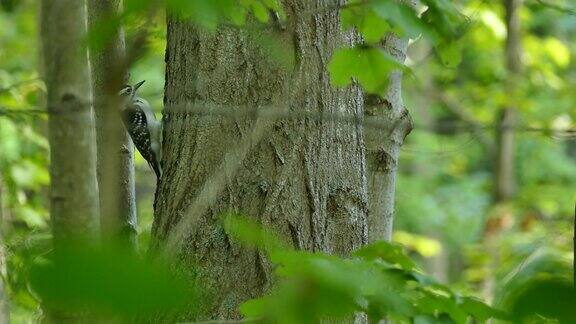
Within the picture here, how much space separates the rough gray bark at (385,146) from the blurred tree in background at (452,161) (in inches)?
4.7

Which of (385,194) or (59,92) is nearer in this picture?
(59,92)

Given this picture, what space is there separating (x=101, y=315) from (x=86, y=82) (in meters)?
0.41

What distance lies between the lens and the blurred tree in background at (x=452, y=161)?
3.74ft

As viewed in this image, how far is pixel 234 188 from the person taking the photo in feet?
8.00

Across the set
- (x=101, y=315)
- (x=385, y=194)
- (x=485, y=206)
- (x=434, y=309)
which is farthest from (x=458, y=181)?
(x=101, y=315)

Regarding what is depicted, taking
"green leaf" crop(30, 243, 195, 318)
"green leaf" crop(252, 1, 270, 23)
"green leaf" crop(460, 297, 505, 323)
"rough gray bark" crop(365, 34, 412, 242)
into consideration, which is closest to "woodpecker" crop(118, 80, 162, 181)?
"rough gray bark" crop(365, 34, 412, 242)

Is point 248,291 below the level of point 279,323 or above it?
below

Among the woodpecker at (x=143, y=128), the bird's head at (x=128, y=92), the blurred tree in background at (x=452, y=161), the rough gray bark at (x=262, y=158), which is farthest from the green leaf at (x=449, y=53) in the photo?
the woodpecker at (x=143, y=128)

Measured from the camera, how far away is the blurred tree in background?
1.14m

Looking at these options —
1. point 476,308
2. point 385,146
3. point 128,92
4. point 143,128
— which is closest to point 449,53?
point 385,146

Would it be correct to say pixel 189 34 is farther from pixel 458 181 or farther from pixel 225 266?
pixel 458 181

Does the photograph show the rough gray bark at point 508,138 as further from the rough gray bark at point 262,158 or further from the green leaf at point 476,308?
the green leaf at point 476,308

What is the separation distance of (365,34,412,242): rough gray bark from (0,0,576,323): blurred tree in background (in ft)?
0.39

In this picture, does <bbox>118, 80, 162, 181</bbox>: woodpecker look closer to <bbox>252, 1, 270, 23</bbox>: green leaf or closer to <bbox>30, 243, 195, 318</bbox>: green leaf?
<bbox>252, 1, 270, 23</bbox>: green leaf
